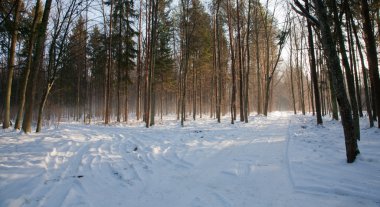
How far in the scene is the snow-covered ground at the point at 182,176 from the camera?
12.7ft

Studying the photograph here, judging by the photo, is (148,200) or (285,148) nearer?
(148,200)

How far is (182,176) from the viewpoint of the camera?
17.2 ft

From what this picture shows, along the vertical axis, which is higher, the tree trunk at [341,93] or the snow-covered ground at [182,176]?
the tree trunk at [341,93]

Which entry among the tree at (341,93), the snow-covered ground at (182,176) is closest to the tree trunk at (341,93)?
the tree at (341,93)

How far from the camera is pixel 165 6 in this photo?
19.4 m

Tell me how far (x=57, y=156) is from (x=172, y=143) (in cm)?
405

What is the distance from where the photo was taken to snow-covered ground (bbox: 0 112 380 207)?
12.7 feet

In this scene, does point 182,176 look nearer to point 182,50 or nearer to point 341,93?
point 341,93

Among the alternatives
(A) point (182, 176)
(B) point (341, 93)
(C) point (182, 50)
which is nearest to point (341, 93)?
(B) point (341, 93)

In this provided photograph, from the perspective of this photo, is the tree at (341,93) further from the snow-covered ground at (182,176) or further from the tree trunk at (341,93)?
the snow-covered ground at (182,176)

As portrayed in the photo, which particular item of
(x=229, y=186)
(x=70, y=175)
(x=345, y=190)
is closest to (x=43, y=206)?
(x=70, y=175)

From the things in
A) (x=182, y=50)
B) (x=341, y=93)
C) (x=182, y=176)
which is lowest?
(x=182, y=176)

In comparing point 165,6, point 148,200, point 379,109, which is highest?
point 165,6

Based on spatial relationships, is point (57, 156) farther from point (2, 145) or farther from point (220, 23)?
point (220, 23)
